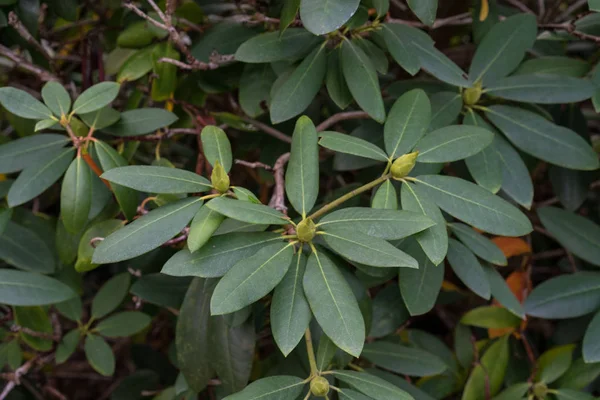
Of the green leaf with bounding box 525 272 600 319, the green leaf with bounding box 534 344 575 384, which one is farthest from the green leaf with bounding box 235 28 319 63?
the green leaf with bounding box 534 344 575 384

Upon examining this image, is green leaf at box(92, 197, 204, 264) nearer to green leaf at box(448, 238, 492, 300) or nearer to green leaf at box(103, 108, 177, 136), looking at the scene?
green leaf at box(103, 108, 177, 136)

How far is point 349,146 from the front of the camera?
32.3 inches

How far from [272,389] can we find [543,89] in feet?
2.30

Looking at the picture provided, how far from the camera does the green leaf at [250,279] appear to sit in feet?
2.34

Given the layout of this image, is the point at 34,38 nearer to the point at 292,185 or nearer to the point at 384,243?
the point at 292,185

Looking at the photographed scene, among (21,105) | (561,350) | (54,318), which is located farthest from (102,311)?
(561,350)

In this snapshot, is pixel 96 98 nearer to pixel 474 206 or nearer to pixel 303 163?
pixel 303 163

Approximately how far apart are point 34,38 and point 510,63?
971 millimetres

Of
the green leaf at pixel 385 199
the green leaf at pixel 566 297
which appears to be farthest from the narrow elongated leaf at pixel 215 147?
the green leaf at pixel 566 297

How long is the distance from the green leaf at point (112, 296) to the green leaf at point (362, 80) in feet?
2.18

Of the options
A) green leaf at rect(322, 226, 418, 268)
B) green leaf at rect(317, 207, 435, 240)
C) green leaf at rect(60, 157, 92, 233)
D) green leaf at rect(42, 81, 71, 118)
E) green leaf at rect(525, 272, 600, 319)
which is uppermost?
green leaf at rect(42, 81, 71, 118)

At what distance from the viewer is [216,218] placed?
75cm

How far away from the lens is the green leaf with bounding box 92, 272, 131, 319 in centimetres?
126

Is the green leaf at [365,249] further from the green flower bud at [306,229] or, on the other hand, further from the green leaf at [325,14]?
the green leaf at [325,14]
